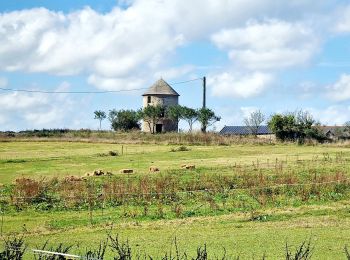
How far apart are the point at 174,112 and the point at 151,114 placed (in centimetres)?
422

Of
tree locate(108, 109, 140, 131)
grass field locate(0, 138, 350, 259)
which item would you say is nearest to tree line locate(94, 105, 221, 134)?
tree locate(108, 109, 140, 131)

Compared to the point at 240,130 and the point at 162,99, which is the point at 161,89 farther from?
the point at 240,130

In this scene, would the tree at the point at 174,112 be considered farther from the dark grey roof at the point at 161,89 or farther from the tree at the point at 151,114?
the dark grey roof at the point at 161,89

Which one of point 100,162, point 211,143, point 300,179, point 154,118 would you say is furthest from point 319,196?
point 154,118

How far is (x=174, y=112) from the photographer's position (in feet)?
369

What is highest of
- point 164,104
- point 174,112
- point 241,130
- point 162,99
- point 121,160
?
point 162,99

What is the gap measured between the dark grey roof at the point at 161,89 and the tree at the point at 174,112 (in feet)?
17.8

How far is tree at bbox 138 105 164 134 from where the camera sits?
112062mm

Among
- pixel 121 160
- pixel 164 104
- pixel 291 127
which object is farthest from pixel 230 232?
pixel 164 104

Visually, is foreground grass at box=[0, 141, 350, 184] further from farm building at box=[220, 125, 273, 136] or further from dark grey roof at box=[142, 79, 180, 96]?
farm building at box=[220, 125, 273, 136]

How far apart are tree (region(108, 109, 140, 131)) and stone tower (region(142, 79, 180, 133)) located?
2505mm

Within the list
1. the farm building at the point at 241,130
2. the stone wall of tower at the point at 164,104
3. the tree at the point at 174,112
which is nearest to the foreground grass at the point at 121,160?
the tree at the point at 174,112

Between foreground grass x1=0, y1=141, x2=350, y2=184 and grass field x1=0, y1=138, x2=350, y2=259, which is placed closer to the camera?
grass field x1=0, y1=138, x2=350, y2=259

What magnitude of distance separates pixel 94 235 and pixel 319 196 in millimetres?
13717
